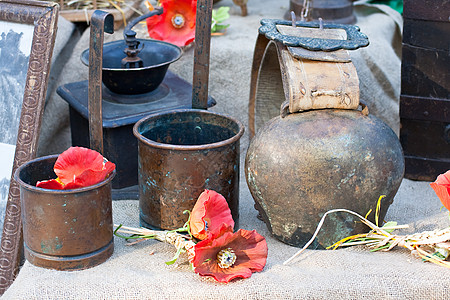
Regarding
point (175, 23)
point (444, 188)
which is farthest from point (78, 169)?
point (175, 23)

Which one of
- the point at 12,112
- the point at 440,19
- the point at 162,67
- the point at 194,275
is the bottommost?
the point at 194,275

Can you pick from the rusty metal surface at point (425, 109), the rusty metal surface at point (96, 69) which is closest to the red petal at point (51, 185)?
the rusty metal surface at point (96, 69)

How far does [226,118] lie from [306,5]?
40.9 inches

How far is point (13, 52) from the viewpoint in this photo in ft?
7.00

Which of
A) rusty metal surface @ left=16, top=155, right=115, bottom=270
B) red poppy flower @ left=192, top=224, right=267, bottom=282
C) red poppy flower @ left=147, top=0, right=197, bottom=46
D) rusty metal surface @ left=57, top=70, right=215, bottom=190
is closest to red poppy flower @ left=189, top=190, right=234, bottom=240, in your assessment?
red poppy flower @ left=192, top=224, right=267, bottom=282

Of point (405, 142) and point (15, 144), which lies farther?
point (405, 142)

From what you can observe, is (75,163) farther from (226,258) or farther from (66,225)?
(226,258)

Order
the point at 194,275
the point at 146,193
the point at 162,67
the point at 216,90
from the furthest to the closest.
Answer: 1. the point at 216,90
2. the point at 162,67
3. the point at 146,193
4. the point at 194,275

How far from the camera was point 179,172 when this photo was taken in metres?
1.80

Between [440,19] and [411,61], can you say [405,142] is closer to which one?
[411,61]

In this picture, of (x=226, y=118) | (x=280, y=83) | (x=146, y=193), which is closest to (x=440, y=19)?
(x=280, y=83)

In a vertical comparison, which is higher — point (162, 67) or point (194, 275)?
point (162, 67)

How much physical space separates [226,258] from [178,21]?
1406 millimetres

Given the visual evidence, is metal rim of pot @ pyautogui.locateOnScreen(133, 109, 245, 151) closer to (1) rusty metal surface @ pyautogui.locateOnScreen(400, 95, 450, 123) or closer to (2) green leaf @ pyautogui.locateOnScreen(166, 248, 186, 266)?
(2) green leaf @ pyautogui.locateOnScreen(166, 248, 186, 266)
